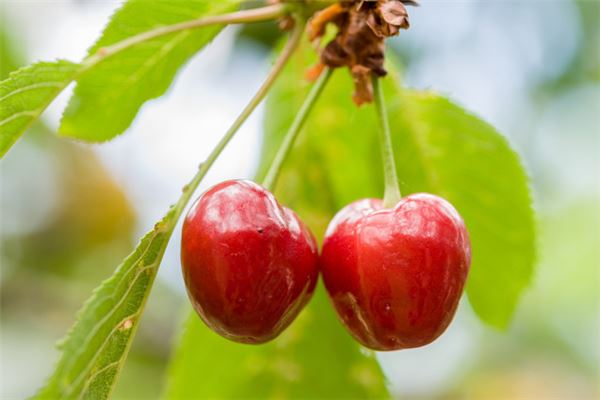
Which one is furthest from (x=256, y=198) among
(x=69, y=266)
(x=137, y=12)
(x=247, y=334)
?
(x=69, y=266)

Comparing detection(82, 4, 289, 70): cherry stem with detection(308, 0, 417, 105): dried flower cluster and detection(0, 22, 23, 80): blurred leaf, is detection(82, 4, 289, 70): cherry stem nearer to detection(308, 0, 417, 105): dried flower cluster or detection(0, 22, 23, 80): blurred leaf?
detection(308, 0, 417, 105): dried flower cluster

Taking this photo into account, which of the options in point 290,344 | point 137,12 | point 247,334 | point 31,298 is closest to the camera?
point 247,334

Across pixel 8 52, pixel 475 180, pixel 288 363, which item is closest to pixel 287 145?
pixel 475 180

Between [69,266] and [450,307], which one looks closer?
[450,307]

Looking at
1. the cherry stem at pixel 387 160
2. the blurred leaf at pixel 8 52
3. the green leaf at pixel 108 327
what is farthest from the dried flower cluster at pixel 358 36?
the blurred leaf at pixel 8 52

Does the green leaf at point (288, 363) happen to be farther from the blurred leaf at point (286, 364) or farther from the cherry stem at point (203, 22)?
the cherry stem at point (203, 22)

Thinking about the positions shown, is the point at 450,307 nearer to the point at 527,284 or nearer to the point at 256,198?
the point at 256,198
